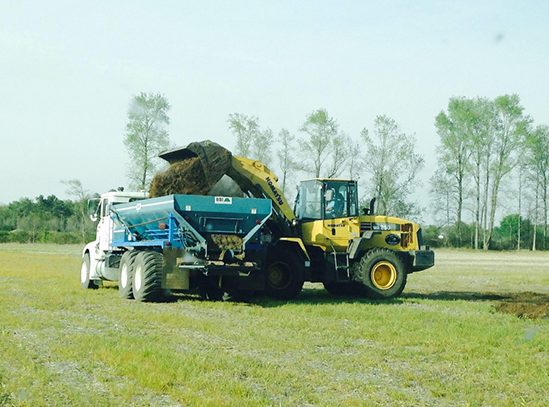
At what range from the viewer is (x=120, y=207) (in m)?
19.9

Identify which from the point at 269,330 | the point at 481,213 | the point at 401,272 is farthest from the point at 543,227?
the point at 269,330

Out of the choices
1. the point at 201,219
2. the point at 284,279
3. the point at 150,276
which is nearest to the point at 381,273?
the point at 284,279

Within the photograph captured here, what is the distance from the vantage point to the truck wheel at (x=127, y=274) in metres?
18.2

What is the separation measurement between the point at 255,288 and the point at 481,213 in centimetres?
6054

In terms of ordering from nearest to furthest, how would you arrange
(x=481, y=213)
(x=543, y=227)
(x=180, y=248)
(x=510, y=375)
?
(x=510, y=375) < (x=180, y=248) < (x=481, y=213) < (x=543, y=227)

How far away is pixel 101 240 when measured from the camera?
2188cm

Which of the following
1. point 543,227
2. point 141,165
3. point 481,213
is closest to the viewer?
point 141,165

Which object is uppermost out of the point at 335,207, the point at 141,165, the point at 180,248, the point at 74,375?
the point at 141,165

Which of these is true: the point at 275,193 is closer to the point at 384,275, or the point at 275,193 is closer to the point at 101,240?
the point at 384,275

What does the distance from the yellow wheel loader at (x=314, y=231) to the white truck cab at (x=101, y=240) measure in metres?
3.38

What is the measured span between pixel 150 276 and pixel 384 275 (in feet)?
20.0

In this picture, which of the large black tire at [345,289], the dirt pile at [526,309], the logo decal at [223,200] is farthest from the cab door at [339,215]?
the dirt pile at [526,309]

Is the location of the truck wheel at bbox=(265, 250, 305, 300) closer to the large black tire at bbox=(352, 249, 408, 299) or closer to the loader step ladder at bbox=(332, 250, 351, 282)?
the loader step ladder at bbox=(332, 250, 351, 282)

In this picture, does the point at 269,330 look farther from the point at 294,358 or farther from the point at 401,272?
the point at 401,272
